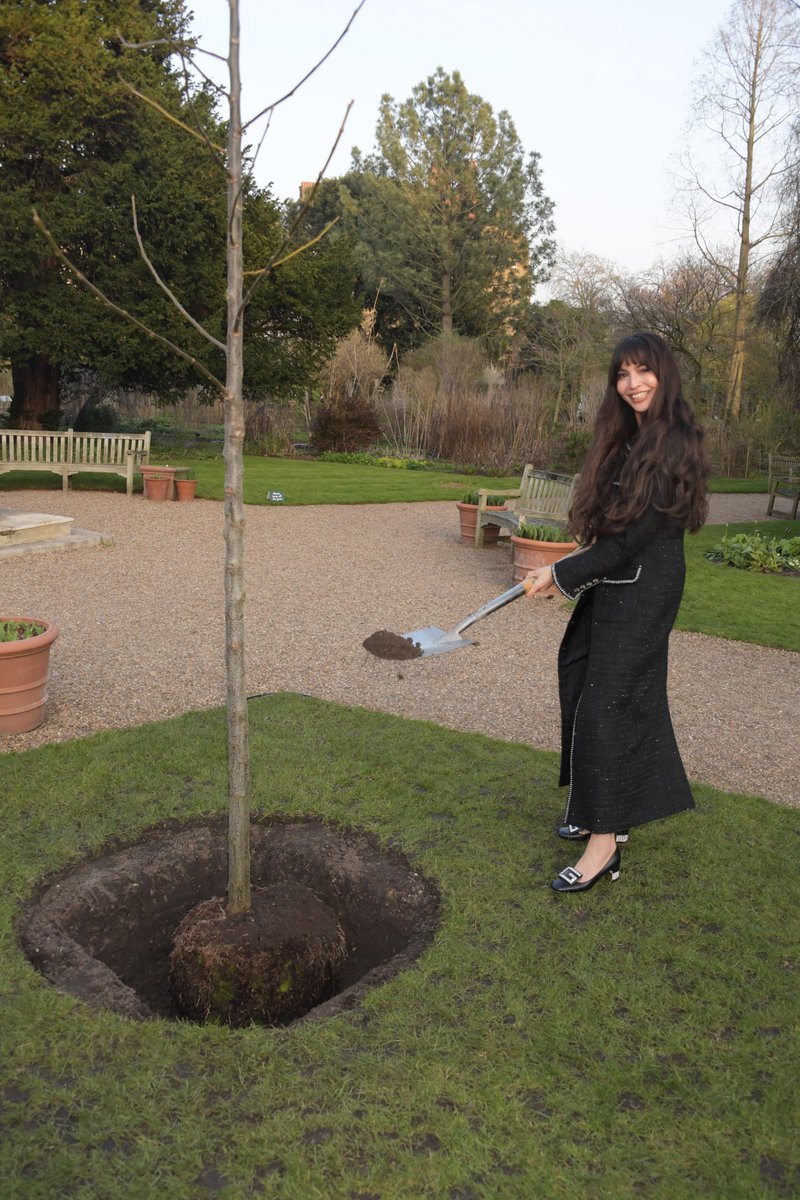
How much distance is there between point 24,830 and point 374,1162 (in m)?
2.17

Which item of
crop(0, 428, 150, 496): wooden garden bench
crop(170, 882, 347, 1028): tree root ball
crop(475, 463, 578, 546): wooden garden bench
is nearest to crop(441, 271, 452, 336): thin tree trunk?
crop(0, 428, 150, 496): wooden garden bench

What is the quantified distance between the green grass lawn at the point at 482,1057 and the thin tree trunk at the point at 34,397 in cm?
1618

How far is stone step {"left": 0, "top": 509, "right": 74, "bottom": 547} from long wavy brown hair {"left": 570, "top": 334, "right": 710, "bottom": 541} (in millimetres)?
8146

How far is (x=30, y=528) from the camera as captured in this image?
1001cm

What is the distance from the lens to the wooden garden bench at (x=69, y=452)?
1412 cm

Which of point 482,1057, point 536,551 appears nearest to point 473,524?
point 536,551

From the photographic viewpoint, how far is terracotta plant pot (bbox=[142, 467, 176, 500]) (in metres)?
14.3

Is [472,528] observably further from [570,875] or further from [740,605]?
[570,875]

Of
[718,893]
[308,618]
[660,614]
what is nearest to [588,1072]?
[718,893]

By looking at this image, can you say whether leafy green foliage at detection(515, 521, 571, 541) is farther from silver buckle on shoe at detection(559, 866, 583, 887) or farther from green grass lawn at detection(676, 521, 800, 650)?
silver buckle on shoe at detection(559, 866, 583, 887)

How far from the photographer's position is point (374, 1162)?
2.09m

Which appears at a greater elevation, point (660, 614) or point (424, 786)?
point (660, 614)

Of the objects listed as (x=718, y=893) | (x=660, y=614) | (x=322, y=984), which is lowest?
(x=322, y=984)

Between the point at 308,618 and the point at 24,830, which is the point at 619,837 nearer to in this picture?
the point at 24,830
